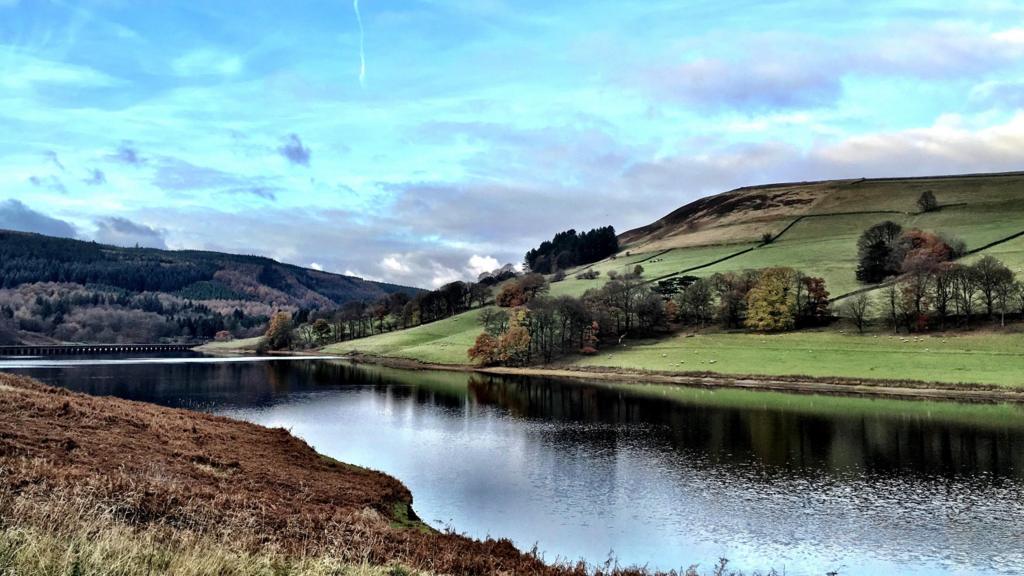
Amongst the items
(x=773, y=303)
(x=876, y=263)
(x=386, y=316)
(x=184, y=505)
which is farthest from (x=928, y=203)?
(x=184, y=505)

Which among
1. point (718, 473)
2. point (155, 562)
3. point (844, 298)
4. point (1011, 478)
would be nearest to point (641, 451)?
point (718, 473)

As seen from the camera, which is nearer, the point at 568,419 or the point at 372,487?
the point at 372,487

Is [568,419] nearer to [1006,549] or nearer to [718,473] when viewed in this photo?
[718,473]

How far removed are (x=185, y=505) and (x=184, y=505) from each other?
50 millimetres

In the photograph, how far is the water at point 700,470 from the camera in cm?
2425

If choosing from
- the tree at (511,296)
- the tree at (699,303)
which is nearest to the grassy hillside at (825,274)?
the tree at (699,303)

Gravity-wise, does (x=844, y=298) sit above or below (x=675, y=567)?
above

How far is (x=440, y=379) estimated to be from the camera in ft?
319

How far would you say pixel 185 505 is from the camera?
15.1 metres

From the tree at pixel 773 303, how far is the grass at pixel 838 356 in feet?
11.6

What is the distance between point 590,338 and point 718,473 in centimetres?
7701

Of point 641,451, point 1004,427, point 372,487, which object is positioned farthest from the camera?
point 1004,427

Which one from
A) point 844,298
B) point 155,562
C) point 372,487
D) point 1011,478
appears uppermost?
point 844,298

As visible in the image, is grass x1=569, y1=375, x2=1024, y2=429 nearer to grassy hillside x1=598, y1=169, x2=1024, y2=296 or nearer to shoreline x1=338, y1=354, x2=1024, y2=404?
shoreline x1=338, y1=354, x2=1024, y2=404
